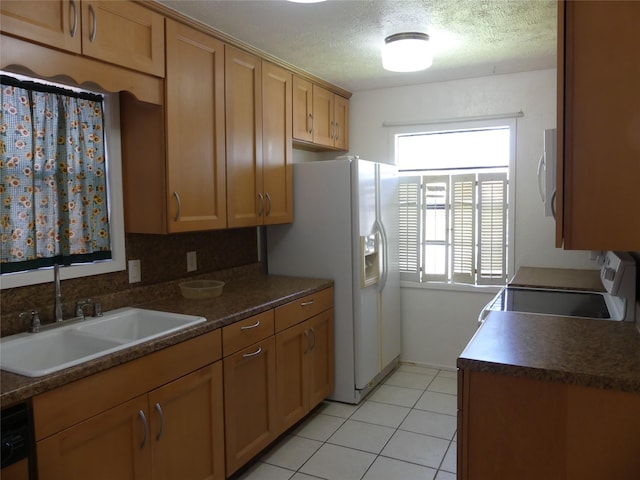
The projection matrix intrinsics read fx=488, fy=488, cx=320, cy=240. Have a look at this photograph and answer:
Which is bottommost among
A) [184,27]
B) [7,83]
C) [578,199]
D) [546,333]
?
[546,333]

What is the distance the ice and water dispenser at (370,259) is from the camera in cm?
329

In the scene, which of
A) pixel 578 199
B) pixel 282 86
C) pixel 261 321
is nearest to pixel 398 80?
pixel 282 86

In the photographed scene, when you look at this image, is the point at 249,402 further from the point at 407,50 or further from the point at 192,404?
the point at 407,50

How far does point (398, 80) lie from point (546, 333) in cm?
245

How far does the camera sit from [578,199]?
1.38 metres

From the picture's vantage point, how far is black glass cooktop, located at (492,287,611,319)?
2.33m

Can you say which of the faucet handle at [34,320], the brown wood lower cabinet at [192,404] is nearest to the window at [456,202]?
the brown wood lower cabinet at [192,404]

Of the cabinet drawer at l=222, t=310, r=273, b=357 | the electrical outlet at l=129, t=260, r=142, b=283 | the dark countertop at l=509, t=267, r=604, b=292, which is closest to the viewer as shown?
the cabinet drawer at l=222, t=310, r=273, b=357

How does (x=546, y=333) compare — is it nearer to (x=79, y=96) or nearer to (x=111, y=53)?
(x=111, y=53)

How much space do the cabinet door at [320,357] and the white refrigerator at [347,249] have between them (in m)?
0.08

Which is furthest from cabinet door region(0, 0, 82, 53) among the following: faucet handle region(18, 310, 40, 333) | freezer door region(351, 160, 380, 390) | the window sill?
the window sill

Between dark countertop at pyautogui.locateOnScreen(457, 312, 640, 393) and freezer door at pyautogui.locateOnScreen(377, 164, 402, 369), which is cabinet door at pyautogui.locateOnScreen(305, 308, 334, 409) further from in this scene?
dark countertop at pyautogui.locateOnScreen(457, 312, 640, 393)

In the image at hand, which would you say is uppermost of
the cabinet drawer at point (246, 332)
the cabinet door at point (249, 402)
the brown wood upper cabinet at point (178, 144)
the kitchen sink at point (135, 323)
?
the brown wood upper cabinet at point (178, 144)

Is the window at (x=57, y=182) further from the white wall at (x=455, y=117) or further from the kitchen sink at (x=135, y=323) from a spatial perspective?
the white wall at (x=455, y=117)
